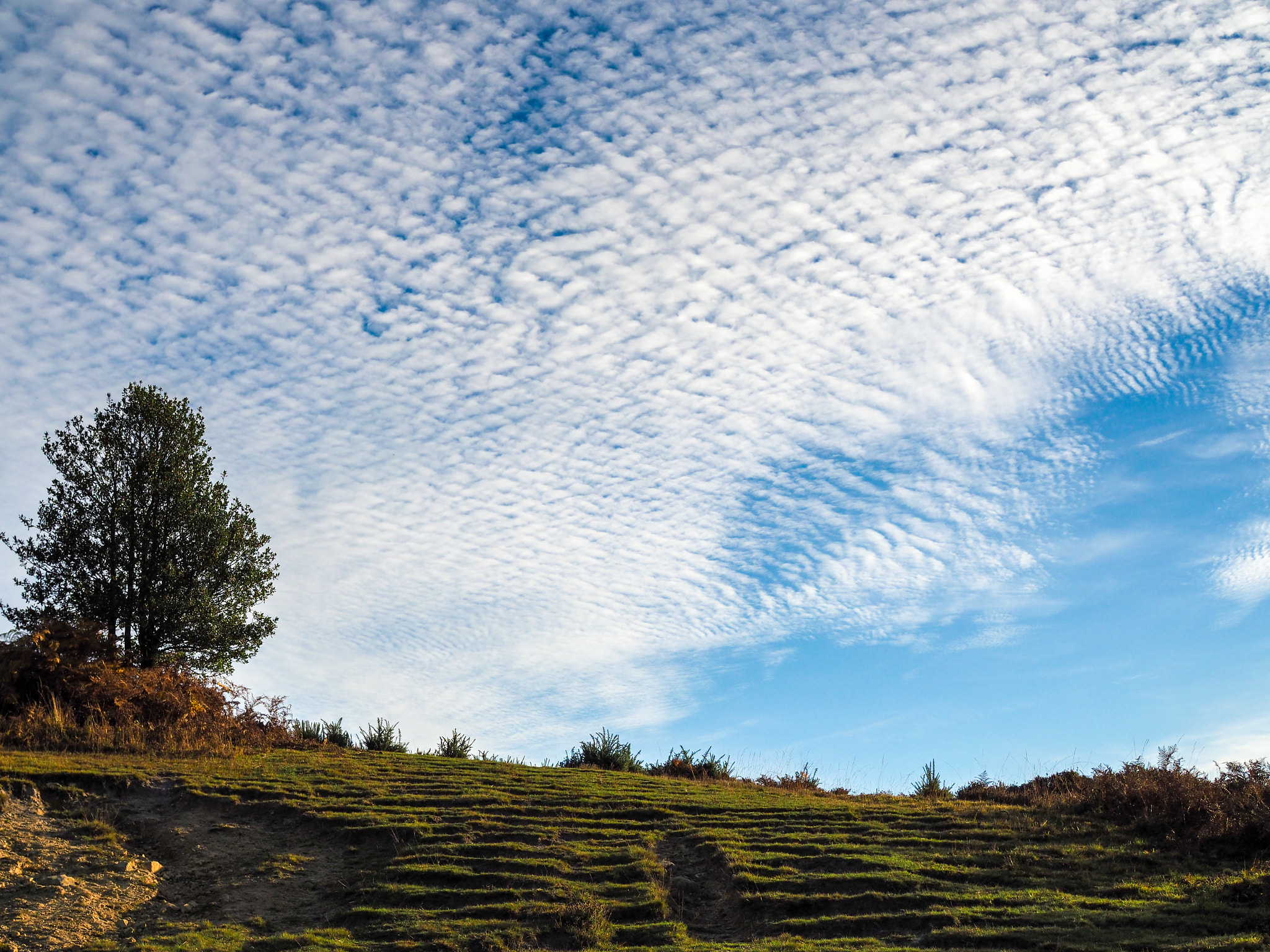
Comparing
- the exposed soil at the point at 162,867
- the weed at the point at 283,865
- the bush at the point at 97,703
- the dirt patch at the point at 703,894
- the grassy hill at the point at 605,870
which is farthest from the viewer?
the bush at the point at 97,703

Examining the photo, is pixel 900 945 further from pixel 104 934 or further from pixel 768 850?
pixel 104 934

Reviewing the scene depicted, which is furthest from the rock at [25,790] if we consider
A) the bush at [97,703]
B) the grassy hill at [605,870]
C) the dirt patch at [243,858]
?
the bush at [97,703]

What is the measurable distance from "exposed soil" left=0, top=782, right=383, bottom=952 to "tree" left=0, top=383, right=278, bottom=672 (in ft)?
37.2

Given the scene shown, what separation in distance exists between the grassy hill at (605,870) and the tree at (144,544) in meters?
8.89

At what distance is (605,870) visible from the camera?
1135 centimetres

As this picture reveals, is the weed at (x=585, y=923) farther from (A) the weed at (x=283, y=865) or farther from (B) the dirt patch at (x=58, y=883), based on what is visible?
(B) the dirt patch at (x=58, y=883)

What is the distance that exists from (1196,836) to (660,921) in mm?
8113

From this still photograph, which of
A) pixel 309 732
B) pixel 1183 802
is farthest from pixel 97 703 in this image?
pixel 1183 802

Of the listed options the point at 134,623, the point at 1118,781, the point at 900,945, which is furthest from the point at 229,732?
the point at 1118,781

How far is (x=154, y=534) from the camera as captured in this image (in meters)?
24.0

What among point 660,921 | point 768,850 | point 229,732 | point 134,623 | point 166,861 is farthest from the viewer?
point 134,623

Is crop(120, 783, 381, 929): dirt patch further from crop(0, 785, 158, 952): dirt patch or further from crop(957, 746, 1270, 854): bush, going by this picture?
crop(957, 746, 1270, 854): bush

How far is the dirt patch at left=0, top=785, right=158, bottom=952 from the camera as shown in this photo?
9.37m

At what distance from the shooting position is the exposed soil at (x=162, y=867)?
32.4 ft
